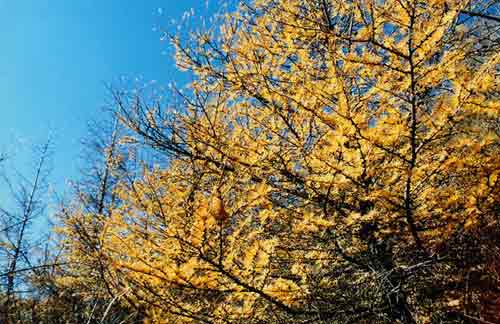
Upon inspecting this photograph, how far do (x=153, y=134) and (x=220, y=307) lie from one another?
1.51 meters

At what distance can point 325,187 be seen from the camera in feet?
7.62

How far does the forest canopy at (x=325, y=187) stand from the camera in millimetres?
1824

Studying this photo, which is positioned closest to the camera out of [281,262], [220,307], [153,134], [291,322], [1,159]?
[220,307]

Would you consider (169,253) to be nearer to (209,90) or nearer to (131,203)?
(131,203)

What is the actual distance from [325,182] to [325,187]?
273 millimetres

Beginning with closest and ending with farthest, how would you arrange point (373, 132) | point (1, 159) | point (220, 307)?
1. point (373, 132)
2. point (220, 307)
3. point (1, 159)

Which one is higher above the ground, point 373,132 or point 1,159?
point 1,159

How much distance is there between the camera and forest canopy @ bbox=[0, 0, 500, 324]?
1824 mm

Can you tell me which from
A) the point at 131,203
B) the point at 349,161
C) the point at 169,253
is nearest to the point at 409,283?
the point at 349,161

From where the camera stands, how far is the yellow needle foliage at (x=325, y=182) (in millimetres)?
1813

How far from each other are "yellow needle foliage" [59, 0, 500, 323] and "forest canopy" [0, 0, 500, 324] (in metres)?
0.02

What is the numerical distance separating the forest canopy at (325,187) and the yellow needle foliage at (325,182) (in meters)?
0.02

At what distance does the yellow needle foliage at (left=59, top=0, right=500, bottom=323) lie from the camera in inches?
71.4

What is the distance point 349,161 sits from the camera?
2.01 meters
